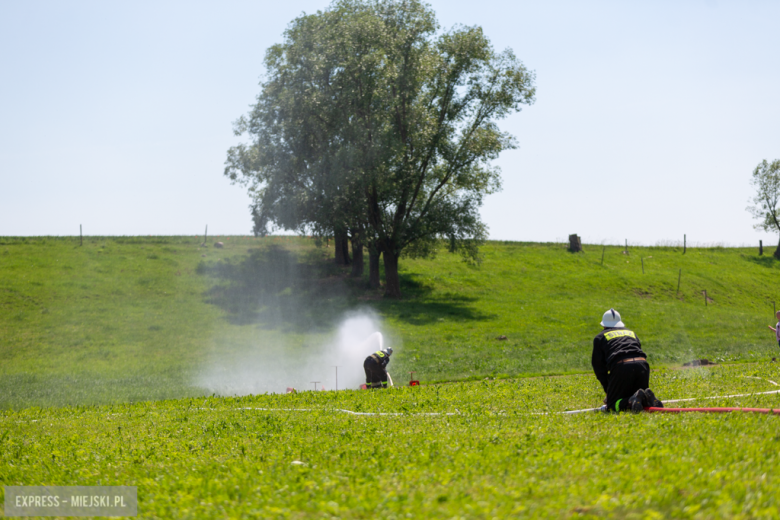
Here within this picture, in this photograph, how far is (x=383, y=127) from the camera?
37.8m

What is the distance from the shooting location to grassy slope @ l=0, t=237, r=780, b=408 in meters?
26.1

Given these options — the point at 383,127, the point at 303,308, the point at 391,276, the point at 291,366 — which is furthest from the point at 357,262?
the point at 291,366

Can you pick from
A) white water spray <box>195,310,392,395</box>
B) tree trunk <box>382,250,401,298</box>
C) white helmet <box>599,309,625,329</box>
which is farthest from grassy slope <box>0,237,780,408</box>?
white helmet <box>599,309,625,329</box>

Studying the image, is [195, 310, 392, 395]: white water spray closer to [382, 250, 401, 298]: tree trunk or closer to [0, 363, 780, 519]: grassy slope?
[382, 250, 401, 298]: tree trunk

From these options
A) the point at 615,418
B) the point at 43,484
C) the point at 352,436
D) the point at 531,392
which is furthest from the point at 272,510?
the point at 531,392

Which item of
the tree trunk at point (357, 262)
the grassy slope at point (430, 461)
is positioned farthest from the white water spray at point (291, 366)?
the tree trunk at point (357, 262)

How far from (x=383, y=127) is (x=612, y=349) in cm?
2973

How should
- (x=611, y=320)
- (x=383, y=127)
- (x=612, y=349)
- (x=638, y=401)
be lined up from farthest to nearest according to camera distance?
(x=383, y=127) < (x=611, y=320) < (x=612, y=349) < (x=638, y=401)

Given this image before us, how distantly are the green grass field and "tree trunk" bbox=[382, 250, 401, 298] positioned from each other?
1.22 m

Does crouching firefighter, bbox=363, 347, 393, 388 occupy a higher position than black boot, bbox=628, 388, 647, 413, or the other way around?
black boot, bbox=628, 388, 647, 413

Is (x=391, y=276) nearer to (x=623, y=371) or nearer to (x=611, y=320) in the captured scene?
(x=611, y=320)

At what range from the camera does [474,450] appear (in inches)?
285

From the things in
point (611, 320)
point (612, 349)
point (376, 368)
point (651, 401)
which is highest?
point (611, 320)

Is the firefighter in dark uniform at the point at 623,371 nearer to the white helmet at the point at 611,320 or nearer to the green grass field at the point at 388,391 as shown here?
the white helmet at the point at 611,320
